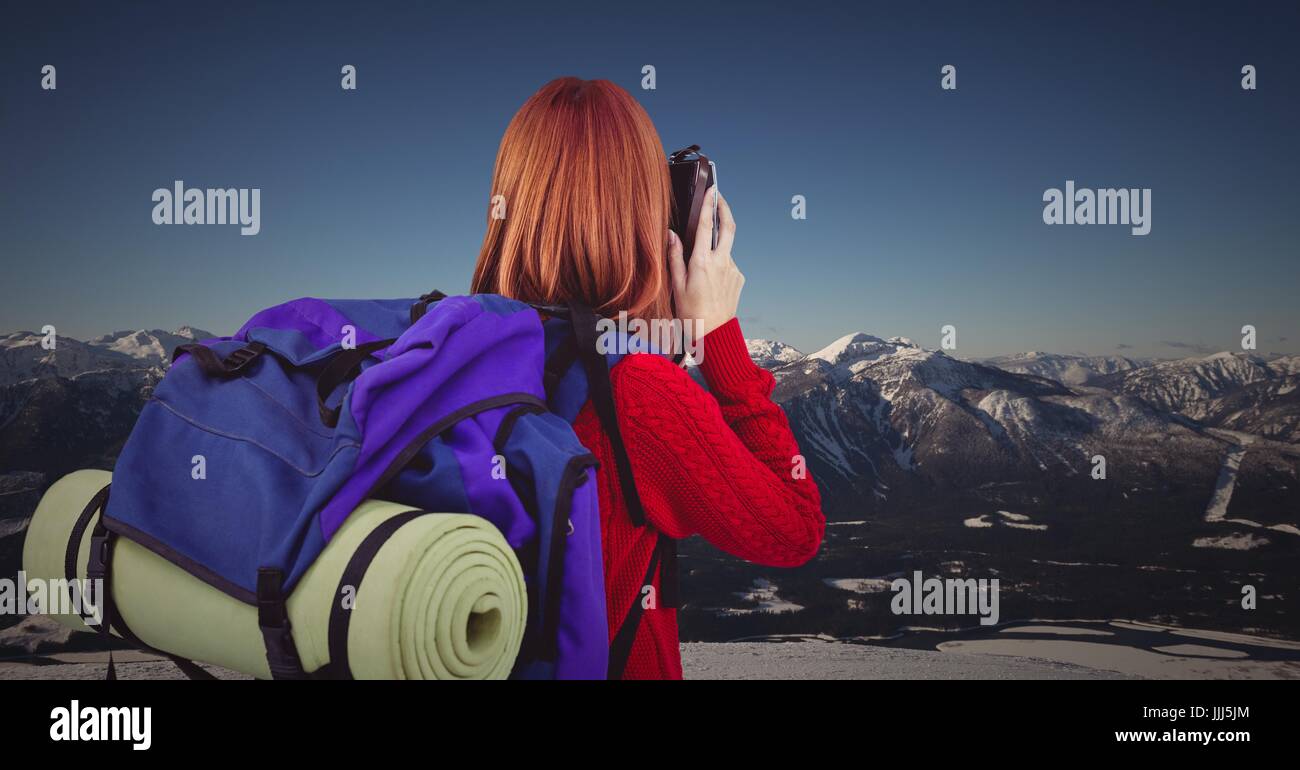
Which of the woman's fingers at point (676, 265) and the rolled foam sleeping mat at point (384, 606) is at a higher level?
the woman's fingers at point (676, 265)

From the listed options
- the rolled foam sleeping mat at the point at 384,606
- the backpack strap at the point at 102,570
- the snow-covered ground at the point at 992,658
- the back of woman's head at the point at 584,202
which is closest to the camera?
the rolled foam sleeping mat at the point at 384,606

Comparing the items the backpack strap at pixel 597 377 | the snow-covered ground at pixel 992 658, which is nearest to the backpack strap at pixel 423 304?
the backpack strap at pixel 597 377

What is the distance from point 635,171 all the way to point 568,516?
60 centimetres

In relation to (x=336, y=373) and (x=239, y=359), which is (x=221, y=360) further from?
(x=336, y=373)

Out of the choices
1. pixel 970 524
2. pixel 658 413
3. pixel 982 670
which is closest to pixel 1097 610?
pixel 970 524

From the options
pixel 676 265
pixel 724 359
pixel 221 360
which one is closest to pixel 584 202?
pixel 676 265

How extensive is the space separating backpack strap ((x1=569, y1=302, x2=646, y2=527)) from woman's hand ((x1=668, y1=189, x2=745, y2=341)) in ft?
0.86

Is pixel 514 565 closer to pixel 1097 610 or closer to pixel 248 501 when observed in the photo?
pixel 248 501

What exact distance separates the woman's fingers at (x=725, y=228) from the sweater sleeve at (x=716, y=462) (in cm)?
20

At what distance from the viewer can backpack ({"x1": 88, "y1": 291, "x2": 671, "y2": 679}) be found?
32.1 inches

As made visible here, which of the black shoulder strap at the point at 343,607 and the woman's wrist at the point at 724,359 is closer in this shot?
the black shoulder strap at the point at 343,607

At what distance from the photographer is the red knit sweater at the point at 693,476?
3.58 feet

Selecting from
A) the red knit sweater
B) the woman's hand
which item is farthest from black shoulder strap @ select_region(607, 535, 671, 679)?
the woman's hand

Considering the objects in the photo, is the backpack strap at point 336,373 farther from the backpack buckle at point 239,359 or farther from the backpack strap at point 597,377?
the backpack strap at point 597,377
